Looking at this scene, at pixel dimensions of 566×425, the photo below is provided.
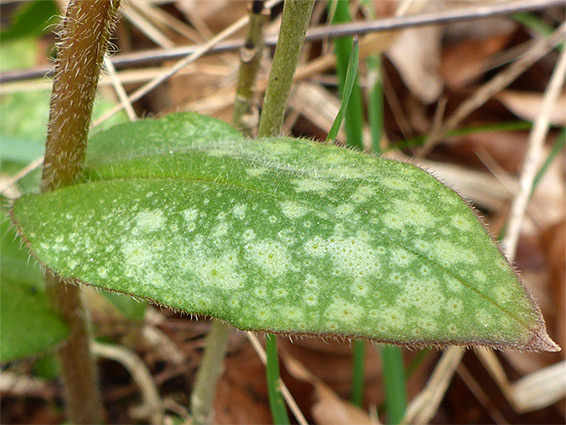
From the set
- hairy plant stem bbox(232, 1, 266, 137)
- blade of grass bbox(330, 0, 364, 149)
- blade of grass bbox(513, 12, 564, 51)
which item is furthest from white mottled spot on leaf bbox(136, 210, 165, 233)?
Answer: blade of grass bbox(513, 12, 564, 51)

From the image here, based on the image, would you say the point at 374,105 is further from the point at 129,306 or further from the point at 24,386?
the point at 24,386

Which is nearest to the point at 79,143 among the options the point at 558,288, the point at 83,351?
the point at 83,351

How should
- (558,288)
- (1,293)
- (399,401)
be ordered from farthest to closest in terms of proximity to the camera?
1. (558,288)
2. (399,401)
3. (1,293)

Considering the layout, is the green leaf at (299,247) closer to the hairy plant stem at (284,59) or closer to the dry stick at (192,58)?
the hairy plant stem at (284,59)

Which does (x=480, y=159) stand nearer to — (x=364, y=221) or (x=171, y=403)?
(x=171, y=403)

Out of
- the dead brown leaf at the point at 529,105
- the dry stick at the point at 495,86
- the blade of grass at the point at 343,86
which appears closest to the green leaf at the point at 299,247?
the blade of grass at the point at 343,86

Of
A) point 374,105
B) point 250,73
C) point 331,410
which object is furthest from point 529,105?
point 250,73

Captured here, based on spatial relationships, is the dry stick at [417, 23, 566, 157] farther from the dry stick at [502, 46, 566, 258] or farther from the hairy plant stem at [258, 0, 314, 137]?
the hairy plant stem at [258, 0, 314, 137]

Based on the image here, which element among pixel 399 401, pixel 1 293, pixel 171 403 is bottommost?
pixel 171 403
